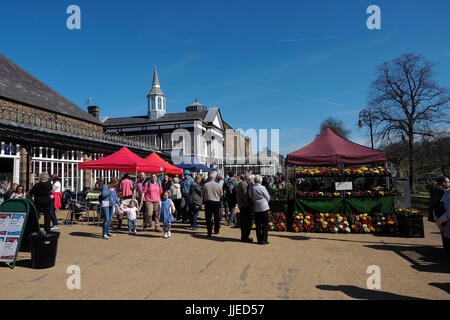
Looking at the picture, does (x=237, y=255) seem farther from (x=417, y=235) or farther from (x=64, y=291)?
(x=417, y=235)

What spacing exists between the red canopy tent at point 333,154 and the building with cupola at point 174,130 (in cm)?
2331

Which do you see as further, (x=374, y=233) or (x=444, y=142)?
(x=444, y=142)

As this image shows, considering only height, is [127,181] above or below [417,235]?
above

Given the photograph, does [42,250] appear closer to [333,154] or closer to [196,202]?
[196,202]

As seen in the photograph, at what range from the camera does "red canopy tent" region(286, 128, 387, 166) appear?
9.70m

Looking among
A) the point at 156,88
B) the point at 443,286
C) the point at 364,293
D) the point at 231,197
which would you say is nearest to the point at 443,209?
the point at 443,286

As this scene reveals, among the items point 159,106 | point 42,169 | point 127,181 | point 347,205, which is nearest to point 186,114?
point 159,106

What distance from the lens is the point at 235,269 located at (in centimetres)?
548

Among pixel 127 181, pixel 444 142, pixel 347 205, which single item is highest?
pixel 444 142

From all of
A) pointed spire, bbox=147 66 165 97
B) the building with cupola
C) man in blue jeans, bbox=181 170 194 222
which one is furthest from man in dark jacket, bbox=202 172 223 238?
pointed spire, bbox=147 66 165 97

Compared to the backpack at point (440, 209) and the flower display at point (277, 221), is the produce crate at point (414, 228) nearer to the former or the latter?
the backpack at point (440, 209)

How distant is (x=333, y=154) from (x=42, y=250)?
8398 mm

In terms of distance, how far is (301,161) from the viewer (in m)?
10.0
